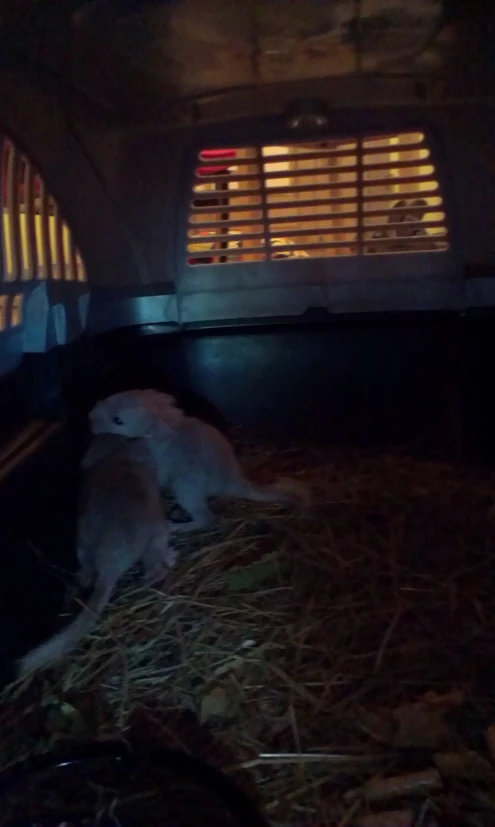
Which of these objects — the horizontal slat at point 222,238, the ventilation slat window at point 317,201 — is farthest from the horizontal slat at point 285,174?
the horizontal slat at point 222,238

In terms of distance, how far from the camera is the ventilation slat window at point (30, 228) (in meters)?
1.23

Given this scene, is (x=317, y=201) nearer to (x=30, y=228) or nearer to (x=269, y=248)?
(x=269, y=248)

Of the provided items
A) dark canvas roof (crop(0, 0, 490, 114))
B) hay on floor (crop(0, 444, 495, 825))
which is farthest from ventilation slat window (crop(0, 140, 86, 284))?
hay on floor (crop(0, 444, 495, 825))

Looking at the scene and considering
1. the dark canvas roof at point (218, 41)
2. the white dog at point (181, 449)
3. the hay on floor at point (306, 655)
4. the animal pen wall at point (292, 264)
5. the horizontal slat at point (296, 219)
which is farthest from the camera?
the horizontal slat at point (296, 219)

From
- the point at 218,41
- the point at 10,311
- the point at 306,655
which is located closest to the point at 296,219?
the point at 218,41

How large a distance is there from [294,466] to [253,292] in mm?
378

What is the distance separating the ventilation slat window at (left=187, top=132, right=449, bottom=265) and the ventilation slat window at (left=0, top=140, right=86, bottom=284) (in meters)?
0.32

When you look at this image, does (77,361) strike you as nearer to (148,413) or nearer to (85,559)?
(148,413)

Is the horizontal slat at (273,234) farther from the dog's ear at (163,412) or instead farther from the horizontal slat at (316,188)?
the dog's ear at (163,412)

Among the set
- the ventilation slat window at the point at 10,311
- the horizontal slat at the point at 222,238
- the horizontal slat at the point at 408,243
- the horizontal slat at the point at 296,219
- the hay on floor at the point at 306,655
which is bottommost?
the hay on floor at the point at 306,655

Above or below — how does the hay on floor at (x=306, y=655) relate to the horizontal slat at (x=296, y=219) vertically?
below

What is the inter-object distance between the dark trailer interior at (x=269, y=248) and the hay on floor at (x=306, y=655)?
60mm

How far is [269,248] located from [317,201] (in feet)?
0.45

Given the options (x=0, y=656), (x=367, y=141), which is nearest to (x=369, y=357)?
(x=367, y=141)
